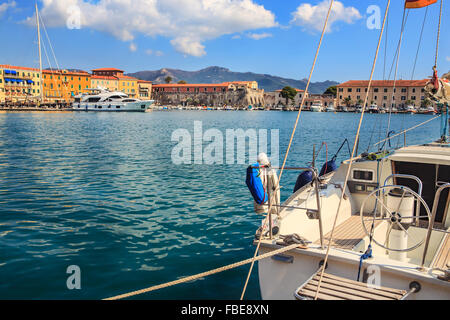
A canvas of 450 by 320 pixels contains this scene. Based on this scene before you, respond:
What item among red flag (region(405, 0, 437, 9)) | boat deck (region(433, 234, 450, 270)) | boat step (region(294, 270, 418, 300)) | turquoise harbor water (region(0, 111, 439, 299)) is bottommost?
turquoise harbor water (region(0, 111, 439, 299))

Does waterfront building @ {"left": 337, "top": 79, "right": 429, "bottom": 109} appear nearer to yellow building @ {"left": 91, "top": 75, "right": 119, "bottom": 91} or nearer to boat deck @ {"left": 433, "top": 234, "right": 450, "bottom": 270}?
yellow building @ {"left": 91, "top": 75, "right": 119, "bottom": 91}

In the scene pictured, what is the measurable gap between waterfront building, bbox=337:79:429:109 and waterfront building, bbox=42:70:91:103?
89392mm

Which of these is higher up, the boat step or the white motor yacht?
the white motor yacht

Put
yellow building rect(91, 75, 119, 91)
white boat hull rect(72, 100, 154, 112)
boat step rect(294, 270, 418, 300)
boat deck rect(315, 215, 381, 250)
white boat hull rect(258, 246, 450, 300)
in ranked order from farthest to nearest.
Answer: yellow building rect(91, 75, 119, 91), white boat hull rect(72, 100, 154, 112), boat deck rect(315, 215, 381, 250), white boat hull rect(258, 246, 450, 300), boat step rect(294, 270, 418, 300)

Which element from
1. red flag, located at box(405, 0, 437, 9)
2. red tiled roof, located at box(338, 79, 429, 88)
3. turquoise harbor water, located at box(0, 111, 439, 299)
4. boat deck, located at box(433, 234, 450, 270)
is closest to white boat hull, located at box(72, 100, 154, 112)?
turquoise harbor water, located at box(0, 111, 439, 299)

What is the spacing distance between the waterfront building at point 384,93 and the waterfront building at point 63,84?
89392 mm

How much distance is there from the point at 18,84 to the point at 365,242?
11291 cm

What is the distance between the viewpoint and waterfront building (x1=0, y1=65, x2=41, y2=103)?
3736 inches

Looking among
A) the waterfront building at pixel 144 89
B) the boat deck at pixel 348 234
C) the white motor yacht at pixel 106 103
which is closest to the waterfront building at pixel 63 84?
the white motor yacht at pixel 106 103

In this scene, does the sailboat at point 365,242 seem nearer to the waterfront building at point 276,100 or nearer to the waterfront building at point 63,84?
the waterfront building at point 63,84

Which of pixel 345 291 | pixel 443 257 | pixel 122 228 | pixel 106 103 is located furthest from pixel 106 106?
pixel 345 291

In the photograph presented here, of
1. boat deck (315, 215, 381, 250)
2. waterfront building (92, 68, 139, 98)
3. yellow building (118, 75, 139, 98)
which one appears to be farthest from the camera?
yellow building (118, 75, 139, 98)
